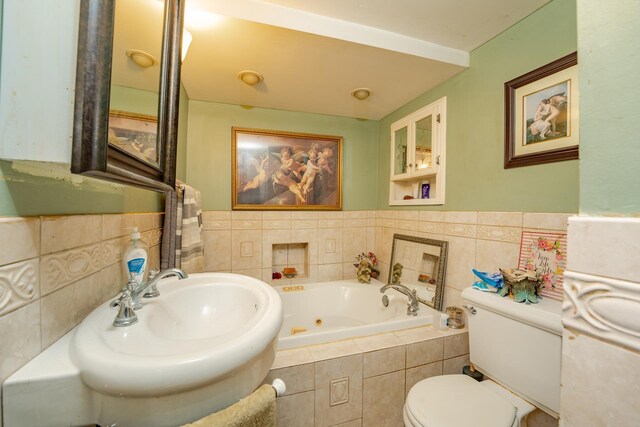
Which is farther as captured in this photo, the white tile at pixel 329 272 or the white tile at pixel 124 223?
the white tile at pixel 329 272

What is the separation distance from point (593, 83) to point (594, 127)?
8cm

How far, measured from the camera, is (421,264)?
6.52 feet

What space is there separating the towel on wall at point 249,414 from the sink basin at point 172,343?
67mm

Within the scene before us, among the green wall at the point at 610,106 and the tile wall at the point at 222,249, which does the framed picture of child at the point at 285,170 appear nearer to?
the tile wall at the point at 222,249

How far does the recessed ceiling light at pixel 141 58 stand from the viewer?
26.4 inches

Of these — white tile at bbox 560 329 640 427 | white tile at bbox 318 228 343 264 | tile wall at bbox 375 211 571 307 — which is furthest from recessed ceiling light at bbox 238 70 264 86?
white tile at bbox 560 329 640 427

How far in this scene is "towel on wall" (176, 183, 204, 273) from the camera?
1.50m

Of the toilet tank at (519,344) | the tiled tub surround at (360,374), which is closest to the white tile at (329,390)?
the tiled tub surround at (360,374)

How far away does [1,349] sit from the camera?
1.48ft

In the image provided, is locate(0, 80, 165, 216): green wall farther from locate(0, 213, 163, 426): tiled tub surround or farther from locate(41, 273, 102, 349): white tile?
locate(41, 273, 102, 349): white tile

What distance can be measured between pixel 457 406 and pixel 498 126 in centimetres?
148

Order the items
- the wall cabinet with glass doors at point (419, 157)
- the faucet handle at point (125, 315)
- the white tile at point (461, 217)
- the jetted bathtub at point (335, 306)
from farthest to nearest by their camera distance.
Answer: the jetted bathtub at point (335, 306) < the wall cabinet with glass doors at point (419, 157) < the white tile at point (461, 217) < the faucet handle at point (125, 315)

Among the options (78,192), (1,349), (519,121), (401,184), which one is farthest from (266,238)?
(519,121)

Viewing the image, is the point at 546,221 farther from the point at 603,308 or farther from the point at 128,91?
the point at 128,91
